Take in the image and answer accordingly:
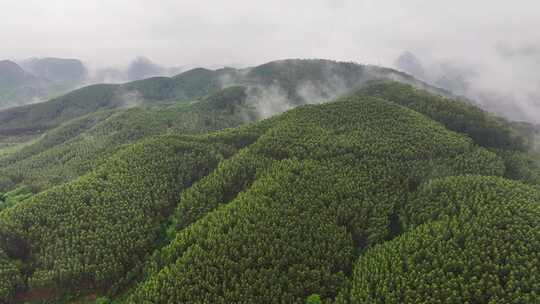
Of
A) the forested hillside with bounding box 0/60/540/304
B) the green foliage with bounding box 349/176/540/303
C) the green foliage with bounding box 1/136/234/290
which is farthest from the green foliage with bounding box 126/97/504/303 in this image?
Result: the green foliage with bounding box 1/136/234/290

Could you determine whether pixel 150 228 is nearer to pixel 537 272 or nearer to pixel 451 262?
pixel 451 262

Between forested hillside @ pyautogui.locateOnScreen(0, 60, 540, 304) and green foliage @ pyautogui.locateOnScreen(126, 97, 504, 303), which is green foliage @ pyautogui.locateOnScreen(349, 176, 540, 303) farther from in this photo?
green foliage @ pyautogui.locateOnScreen(126, 97, 504, 303)

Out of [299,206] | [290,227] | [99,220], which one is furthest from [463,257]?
[99,220]

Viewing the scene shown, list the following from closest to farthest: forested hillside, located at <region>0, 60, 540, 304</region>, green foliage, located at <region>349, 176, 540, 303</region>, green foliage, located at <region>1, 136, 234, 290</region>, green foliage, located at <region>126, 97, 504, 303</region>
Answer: green foliage, located at <region>349, 176, 540, 303</region> → forested hillside, located at <region>0, 60, 540, 304</region> → green foliage, located at <region>126, 97, 504, 303</region> → green foliage, located at <region>1, 136, 234, 290</region>

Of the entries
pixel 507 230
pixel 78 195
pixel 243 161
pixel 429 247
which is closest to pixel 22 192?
pixel 78 195

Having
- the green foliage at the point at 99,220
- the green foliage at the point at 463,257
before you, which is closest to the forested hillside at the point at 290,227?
the green foliage at the point at 463,257

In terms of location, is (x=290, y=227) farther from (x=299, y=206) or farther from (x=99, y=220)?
(x=99, y=220)

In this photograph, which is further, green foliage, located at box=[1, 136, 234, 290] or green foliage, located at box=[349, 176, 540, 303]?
green foliage, located at box=[1, 136, 234, 290]

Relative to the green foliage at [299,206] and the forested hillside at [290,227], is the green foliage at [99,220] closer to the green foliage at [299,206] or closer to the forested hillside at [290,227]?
the forested hillside at [290,227]

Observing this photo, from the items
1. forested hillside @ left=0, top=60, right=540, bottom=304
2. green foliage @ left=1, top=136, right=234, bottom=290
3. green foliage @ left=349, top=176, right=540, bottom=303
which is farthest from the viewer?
green foliage @ left=1, top=136, right=234, bottom=290
